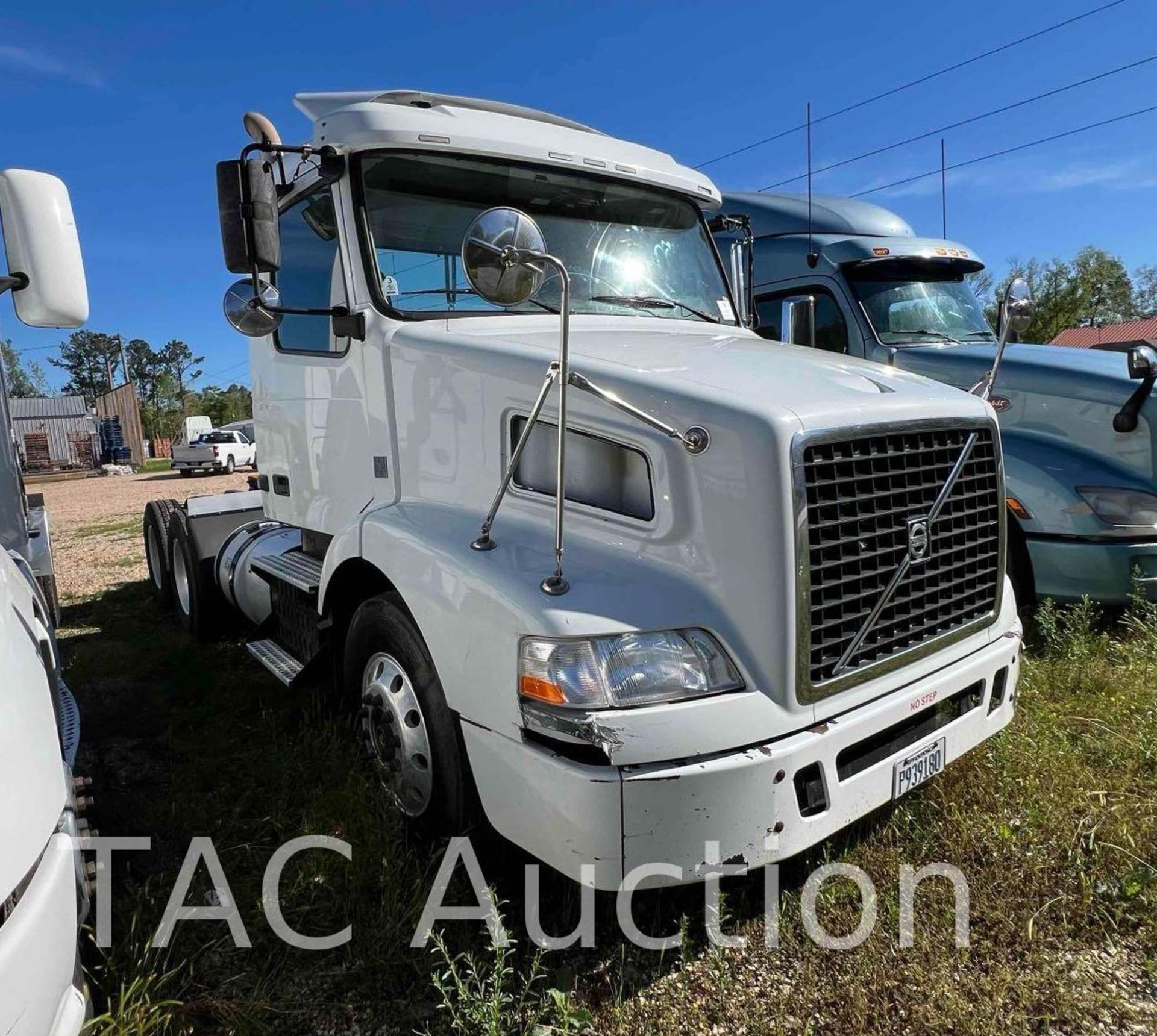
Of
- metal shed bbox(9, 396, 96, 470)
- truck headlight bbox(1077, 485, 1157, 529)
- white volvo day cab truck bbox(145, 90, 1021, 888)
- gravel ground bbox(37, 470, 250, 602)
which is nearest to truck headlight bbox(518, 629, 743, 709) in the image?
white volvo day cab truck bbox(145, 90, 1021, 888)

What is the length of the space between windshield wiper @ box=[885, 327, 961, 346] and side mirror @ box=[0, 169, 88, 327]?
5191mm

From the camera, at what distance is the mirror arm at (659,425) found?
2.34 m

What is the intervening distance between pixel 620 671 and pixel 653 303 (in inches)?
80.5

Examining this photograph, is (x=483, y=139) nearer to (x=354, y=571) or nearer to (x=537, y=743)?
(x=354, y=571)

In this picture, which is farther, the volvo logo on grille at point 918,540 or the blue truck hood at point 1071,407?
the blue truck hood at point 1071,407

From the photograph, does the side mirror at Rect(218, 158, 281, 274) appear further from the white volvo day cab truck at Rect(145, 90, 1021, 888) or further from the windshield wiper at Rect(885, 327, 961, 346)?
the windshield wiper at Rect(885, 327, 961, 346)

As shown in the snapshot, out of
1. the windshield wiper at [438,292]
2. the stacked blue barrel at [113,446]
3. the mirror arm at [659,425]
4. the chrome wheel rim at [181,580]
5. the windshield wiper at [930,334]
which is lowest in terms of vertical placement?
the stacked blue barrel at [113,446]

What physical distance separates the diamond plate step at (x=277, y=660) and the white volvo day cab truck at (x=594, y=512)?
173 mm

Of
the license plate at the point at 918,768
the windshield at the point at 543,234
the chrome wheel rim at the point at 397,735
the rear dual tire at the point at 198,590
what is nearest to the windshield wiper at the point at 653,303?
the windshield at the point at 543,234

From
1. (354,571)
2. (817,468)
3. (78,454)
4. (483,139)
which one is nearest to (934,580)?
(817,468)

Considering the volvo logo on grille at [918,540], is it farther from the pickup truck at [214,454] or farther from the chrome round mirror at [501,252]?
the pickup truck at [214,454]

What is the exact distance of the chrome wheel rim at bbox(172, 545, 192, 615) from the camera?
20.1ft

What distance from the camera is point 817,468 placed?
2365mm

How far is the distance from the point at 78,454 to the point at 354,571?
44608 millimetres
